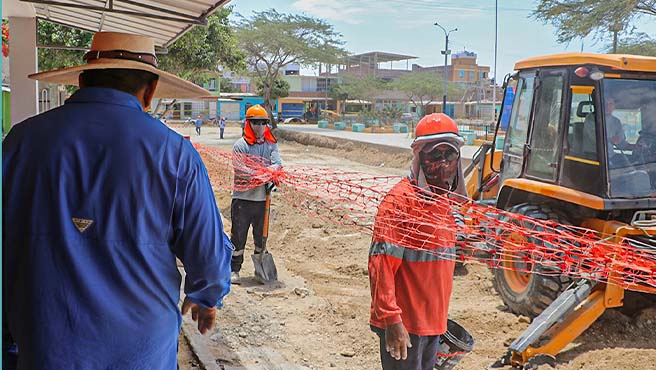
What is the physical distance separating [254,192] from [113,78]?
14.9 feet

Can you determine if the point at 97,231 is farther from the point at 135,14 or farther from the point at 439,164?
the point at 135,14

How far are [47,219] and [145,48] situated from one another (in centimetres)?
74

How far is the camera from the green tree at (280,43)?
4647 centimetres

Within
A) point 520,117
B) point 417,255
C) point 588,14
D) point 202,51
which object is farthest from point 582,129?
point 588,14

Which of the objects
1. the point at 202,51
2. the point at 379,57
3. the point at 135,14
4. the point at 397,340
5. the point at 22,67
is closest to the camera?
the point at 397,340

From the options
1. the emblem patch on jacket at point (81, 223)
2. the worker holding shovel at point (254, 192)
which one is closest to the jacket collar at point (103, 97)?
the emblem patch on jacket at point (81, 223)

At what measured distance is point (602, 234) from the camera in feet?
16.8

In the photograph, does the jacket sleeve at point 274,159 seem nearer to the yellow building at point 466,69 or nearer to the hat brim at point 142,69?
the hat brim at point 142,69

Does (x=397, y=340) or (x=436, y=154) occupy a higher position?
(x=436, y=154)

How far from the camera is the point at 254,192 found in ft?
22.1

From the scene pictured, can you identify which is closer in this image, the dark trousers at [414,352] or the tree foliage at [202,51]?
the dark trousers at [414,352]

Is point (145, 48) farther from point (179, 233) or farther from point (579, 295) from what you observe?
point (579, 295)

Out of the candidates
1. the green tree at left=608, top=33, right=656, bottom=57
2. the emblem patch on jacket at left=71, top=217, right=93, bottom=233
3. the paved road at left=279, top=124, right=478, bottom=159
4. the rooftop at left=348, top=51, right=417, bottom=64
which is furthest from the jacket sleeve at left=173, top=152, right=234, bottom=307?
the rooftop at left=348, top=51, right=417, bottom=64

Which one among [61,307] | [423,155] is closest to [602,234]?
[423,155]
